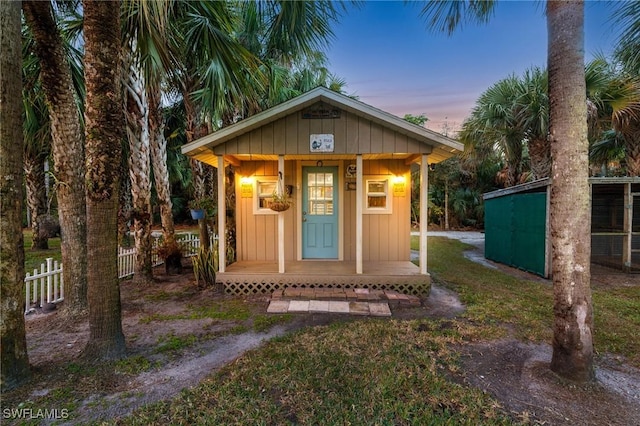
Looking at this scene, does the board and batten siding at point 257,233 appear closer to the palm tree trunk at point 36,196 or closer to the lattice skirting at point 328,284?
the lattice skirting at point 328,284

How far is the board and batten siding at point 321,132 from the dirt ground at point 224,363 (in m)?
2.66

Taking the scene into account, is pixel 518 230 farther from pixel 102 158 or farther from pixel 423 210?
pixel 102 158

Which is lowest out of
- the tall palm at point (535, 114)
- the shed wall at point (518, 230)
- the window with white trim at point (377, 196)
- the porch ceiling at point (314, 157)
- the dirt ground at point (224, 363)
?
the dirt ground at point (224, 363)

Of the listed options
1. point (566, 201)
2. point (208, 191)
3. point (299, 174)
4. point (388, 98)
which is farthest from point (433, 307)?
point (208, 191)

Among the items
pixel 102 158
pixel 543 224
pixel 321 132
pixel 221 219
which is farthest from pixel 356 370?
pixel 543 224

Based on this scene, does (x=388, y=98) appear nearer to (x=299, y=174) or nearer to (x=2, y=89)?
(x=299, y=174)

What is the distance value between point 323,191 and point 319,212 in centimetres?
46

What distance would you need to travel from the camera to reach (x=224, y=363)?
9.50 ft

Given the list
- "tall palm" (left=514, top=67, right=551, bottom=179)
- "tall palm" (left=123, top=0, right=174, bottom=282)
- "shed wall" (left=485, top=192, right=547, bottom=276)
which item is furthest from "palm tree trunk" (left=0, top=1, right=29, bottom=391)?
"tall palm" (left=514, top=67, right=551, bottom=179)

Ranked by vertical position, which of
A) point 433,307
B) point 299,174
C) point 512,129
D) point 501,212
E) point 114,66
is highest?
point 512,129

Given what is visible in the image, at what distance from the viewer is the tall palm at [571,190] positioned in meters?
2.40

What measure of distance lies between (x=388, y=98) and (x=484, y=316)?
11163mm

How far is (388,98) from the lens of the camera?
43.0 ft

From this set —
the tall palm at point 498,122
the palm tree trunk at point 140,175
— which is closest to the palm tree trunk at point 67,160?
the palm tree trunk at point 140,175
